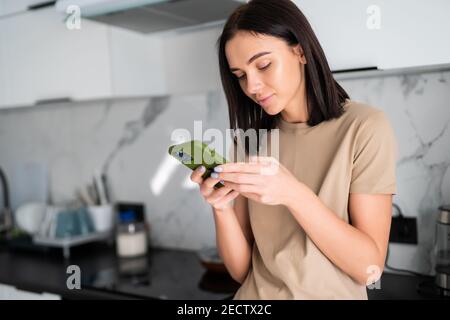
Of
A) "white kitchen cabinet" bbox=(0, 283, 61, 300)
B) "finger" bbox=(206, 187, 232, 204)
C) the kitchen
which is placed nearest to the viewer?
"finger" bbox=(206, 187, 232, 204)

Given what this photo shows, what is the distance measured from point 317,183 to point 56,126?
1.78 meters

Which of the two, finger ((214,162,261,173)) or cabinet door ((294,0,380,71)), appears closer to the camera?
finger ((214,162,261,173))

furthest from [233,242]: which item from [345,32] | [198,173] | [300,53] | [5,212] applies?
[5,212]

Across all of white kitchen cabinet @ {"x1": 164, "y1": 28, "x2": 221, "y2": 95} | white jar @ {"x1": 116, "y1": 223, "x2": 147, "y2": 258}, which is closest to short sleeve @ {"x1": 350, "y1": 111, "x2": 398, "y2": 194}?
white kitchen cabinet @ {"x1": 164, "y1": 28, "x2": 221, "y2": 95}

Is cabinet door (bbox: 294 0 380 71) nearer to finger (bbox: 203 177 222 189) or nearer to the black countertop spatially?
finger (bbox: 203 177 222 189)

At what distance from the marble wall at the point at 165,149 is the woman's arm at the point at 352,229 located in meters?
0.58

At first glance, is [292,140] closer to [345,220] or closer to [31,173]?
[345,220]

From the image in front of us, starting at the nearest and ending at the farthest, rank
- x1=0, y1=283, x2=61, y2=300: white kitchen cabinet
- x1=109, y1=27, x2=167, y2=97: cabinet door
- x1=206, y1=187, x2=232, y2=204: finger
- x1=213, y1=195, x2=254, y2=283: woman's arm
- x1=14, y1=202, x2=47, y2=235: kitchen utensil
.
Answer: x1=206, y1=187, x2=232, y2=204: finger, x1=213, y1=195, x2=254, y2=283: woman's arm, x1=0, y1=283, x2=61, y2=300: white kitchen cabinet, x1=109, y1=27, x2=167, y2=97: cabinet door, x1=14, y1=202, x2=47, y2=235: kitchen utensil

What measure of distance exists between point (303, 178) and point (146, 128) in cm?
115

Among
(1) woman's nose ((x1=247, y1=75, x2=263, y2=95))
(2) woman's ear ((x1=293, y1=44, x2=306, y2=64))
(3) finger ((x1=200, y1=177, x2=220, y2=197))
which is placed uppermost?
(2) woman's ear ((x1=293, y1=44, x2=306, y2=64))

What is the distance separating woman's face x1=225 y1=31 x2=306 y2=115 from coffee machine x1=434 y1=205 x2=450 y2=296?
26.1 inches

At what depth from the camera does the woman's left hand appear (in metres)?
0.89

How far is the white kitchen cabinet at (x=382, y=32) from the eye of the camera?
113 cm

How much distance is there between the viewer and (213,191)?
3.32 feet
